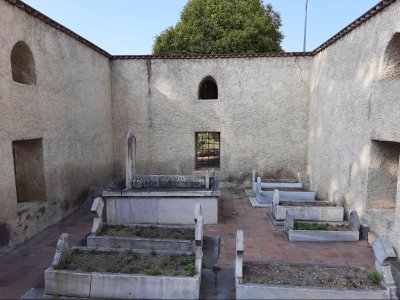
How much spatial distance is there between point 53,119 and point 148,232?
13.4 ft

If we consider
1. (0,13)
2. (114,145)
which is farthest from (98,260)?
(114,145)

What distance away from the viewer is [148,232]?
23.2ft

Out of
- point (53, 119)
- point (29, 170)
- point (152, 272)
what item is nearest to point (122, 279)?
point (152, 272)

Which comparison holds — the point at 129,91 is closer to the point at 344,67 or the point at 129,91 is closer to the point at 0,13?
the point at 0,13

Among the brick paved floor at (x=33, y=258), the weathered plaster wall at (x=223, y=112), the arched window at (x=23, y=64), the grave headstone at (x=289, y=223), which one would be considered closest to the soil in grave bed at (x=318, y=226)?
the grave headstone at (x=289, y=223)

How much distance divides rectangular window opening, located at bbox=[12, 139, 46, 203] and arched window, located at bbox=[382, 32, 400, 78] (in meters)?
8.31

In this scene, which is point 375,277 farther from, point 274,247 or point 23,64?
point 23,64

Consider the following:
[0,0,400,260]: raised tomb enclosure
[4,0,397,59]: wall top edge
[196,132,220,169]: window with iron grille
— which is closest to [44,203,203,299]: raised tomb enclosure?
[0,0,400,260]: raised tomb enclosure

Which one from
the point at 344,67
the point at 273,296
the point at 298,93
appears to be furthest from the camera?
the point at 298,93

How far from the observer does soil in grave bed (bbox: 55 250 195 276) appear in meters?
5.16

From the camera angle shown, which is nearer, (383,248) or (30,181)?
(383,248)

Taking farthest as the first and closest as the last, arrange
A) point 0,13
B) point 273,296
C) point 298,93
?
point 298,93 < point 0,13 < point 273,296

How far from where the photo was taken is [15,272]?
18.7 ft

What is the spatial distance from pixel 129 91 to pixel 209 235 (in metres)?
7.35
